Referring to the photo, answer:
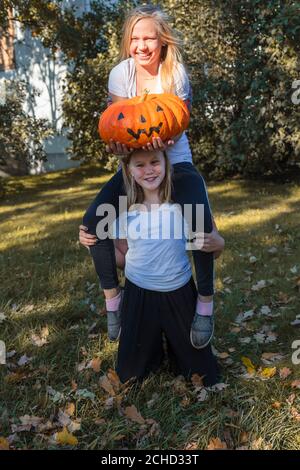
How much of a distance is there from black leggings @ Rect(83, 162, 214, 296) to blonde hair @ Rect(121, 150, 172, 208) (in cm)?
5

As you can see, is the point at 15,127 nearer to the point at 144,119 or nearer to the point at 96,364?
the point at 96,364

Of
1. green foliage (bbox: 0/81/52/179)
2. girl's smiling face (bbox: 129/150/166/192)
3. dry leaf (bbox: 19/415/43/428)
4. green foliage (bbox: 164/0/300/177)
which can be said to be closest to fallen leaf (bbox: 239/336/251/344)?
girl's smiling face (bbox: 129/150/166/192)

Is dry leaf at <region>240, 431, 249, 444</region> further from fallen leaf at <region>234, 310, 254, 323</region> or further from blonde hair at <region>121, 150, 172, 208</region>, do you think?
fallen leaf at <region>234, 310, 254, 323</region>

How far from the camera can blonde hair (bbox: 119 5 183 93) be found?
10.8ft

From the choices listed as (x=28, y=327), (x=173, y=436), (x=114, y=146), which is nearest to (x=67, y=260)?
(x=28, y=327)

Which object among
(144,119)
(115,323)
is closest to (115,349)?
(115,323)

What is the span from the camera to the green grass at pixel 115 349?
9.26 ft

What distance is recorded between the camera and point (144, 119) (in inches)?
118

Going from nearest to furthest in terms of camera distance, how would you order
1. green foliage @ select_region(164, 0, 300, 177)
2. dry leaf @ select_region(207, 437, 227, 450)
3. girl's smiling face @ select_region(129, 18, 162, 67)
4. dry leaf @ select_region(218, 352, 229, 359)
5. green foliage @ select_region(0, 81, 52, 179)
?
dry leaf @ select_region(207, 437, 227, 450) → girl's smiling face @ select_region(129, 18, 162, 67) → dry leaf @ select_region(218, 352, 229, 359) → green foliage @ select_region(164, 0, 300, 177) → green foliage @ select_region(0, 81, 52, 179)

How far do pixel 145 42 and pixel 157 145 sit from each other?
0.68 m

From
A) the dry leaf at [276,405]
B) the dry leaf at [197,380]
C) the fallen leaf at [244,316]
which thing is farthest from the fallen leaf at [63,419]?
the fallen leaf at [244,316]

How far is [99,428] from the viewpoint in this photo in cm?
289

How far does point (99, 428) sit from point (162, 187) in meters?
1.35

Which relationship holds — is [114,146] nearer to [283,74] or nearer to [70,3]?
[283,74]
